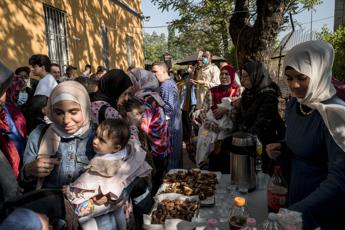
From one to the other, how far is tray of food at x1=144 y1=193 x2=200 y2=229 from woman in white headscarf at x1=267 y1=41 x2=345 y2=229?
57 centimetres

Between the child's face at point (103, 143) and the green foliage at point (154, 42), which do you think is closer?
the child's face at point (103, 143)

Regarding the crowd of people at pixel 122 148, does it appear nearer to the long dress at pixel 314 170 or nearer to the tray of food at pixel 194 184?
the long dress at pixel 314 170

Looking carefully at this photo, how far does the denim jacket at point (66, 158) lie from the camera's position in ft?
6.41

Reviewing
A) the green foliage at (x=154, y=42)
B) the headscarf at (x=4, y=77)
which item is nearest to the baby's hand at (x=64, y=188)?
the headscarf at (x=4, y=77)

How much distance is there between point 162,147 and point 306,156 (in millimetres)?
2180

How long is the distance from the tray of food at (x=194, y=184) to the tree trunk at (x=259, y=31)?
3.08m

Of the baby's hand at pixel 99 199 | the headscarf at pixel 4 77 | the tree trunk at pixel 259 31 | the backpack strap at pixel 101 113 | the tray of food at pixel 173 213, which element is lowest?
the tray of food at pixel 173 213

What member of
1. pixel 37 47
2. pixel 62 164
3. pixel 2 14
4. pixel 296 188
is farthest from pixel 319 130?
pixel 37 47

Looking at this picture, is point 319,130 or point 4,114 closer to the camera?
point 319,130

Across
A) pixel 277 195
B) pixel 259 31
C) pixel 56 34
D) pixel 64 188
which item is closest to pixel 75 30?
pixel 56 34

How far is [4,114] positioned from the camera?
2.54m

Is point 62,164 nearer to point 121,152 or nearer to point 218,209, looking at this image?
point 121,152

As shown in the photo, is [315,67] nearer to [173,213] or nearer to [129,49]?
[173,213]

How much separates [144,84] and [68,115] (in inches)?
73.2
